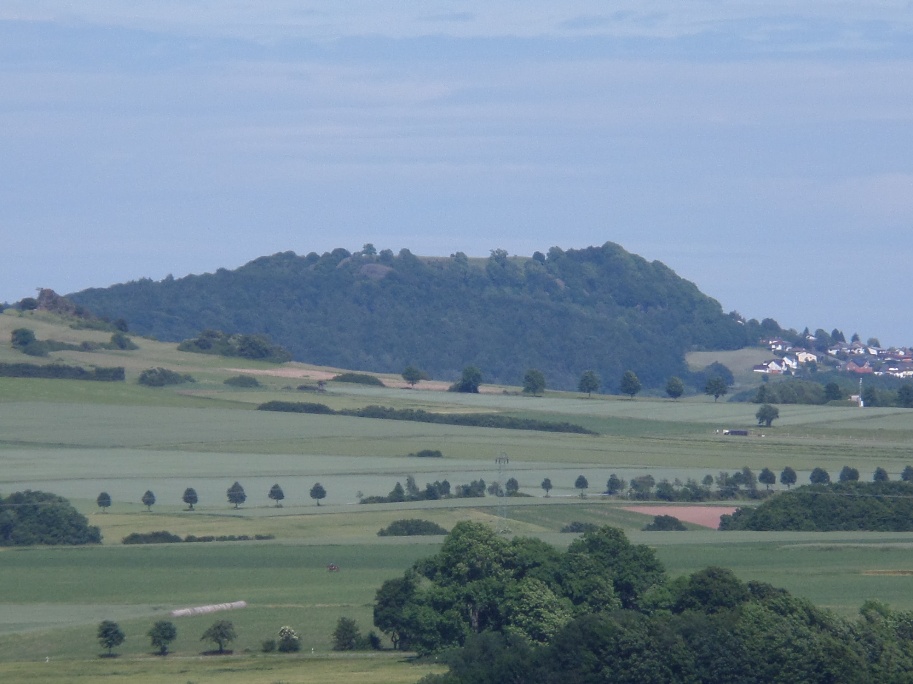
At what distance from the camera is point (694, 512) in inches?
2714

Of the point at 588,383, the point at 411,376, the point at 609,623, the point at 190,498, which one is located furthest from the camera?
the point at 588,383

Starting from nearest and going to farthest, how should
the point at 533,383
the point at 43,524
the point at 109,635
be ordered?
1. the point at 109,635
2. the point at 43,524
3. the point at 533,383

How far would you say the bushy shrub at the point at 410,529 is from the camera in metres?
62.7

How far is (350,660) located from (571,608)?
5.84 meters

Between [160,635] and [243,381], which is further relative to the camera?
[243,381]

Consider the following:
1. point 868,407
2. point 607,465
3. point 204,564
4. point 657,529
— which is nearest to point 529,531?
point 657,529

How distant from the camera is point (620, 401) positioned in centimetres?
12225

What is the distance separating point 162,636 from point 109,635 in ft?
4.48

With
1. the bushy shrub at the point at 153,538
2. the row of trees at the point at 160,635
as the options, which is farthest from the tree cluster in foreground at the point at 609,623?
the bushy shrub at the point at 153,538

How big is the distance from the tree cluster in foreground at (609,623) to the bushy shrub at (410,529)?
18539 mm

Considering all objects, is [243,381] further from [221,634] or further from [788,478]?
[221,634]

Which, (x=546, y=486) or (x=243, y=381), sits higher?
(x=243, y=381)

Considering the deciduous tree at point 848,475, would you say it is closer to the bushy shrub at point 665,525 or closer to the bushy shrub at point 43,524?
the bushy shrub at point 665,525

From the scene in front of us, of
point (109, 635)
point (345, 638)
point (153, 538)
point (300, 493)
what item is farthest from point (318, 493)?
point (109, 635)
